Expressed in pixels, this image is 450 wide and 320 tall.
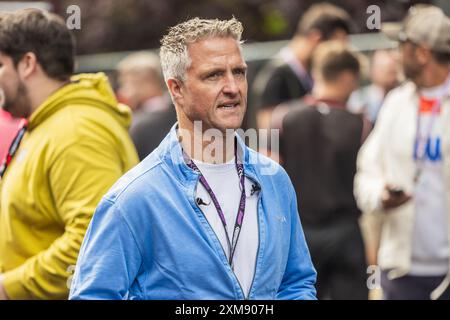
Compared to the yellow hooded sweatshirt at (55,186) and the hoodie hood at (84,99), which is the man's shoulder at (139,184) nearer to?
the yellow hooded sweatshirt at (55,186)

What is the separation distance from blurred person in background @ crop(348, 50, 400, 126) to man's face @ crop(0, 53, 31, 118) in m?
6.09

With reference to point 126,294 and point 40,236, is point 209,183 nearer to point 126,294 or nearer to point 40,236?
point 126,294

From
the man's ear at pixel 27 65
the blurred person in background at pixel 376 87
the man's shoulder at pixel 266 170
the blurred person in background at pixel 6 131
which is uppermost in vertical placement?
the man's ear at pixel 27 65

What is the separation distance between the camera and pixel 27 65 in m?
5.55

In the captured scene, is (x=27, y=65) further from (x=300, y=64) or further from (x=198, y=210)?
(x=300, y=64)

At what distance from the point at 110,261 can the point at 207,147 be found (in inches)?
21.6

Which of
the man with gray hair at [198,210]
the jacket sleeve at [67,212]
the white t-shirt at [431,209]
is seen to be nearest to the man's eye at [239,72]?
the man with gray hair at [198,210]

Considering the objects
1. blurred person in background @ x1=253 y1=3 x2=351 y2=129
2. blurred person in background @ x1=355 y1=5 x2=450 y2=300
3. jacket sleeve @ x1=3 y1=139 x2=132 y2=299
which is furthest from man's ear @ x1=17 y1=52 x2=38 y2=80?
blurred person in background @ x1=253 y1=3 x2=351 y2=129

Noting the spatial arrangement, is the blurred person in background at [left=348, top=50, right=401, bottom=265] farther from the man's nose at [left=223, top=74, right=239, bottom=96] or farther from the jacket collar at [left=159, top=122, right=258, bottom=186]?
the man's nose at [left=223, top=74, right=239, bottom=96]

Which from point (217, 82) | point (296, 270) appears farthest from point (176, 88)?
point (296, 270)

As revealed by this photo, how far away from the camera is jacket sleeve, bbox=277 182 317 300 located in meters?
4.50

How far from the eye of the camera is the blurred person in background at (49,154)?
17.0ft
